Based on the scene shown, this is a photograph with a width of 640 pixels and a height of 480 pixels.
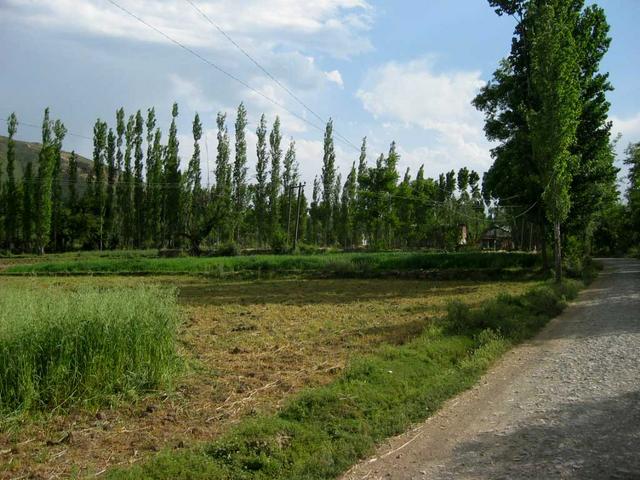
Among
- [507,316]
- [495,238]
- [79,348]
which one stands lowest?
[507,316]

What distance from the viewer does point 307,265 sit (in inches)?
1436

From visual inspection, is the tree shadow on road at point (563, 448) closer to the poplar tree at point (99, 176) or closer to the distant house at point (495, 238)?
the poplar tree at point (99, 176)

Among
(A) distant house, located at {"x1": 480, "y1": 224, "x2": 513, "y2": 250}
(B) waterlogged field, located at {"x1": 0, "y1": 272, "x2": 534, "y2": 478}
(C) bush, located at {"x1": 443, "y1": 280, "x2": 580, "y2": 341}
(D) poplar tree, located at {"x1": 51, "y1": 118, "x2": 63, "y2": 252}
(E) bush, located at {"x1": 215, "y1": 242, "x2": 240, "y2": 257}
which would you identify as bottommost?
(B) waterlogged field, located at {"x1": 0, "y1": 272, "x2": 534, "y2": 478}

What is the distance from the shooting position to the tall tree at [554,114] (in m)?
22.5

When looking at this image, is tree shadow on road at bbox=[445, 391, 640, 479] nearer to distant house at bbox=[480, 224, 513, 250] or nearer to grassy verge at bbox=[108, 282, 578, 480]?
grassy verge at bbox=[108, 282, 578, 480]

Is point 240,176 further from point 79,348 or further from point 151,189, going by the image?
point 79,348

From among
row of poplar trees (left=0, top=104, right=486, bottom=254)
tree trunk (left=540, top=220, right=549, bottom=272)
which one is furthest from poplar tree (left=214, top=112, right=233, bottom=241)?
tree trunk (left=540, top=220, right=549, bottom=272)

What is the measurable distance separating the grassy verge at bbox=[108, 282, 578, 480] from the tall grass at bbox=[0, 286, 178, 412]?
2130mm

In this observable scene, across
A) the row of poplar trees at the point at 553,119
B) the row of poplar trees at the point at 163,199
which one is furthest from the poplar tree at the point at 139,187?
the row of poplar trees at the point at 553,119

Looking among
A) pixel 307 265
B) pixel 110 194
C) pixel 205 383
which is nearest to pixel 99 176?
pixel 110 194

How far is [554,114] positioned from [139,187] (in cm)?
5752

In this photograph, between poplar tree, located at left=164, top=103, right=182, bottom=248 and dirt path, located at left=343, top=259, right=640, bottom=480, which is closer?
dirt path, located at left=343, top=259, right=640, bottom=480

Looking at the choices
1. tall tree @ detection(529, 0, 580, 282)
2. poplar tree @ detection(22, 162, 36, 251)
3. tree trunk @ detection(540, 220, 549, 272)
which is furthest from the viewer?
poplar tree @ detection(22, 162, 36, 251)

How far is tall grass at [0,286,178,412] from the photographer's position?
6.32 meters
